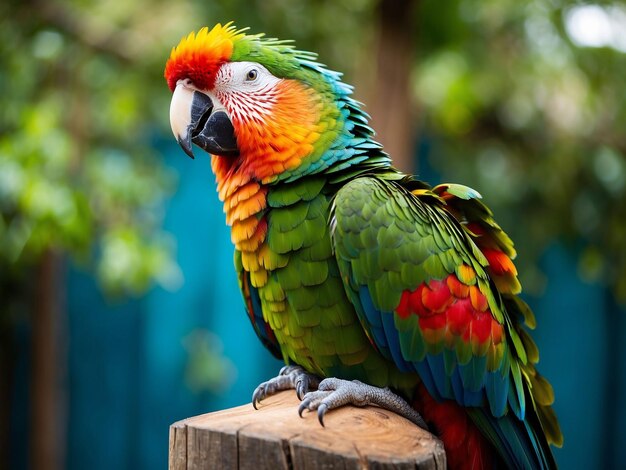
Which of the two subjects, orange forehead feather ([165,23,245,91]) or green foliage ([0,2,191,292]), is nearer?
orange forehead feather ([165,23,245,91])

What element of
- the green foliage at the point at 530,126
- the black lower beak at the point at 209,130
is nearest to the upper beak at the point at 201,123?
the black lower beak at the point at 209,130

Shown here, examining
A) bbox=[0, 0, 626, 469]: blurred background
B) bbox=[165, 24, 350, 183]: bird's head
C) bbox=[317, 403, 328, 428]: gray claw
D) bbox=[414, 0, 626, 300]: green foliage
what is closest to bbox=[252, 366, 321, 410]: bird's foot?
bbox=[317, 403, 328, 428]: gray claw

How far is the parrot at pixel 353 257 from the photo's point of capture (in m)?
1.52

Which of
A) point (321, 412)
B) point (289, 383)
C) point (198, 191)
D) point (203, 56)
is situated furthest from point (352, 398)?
point (198, 191)

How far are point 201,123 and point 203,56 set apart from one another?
0.17m

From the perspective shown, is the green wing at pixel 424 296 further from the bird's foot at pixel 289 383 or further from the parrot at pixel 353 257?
the bird's foot at pixel 289 383

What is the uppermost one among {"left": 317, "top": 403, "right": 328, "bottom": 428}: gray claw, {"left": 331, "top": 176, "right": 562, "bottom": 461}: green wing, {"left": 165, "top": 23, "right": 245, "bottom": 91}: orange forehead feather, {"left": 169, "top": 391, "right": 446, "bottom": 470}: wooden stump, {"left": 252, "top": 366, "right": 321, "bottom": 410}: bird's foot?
{"left": 165, "top": 23, "right": 245, "bottom": 91}: orange forehead feather

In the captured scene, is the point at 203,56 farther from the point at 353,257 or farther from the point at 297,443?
the point at 297,443

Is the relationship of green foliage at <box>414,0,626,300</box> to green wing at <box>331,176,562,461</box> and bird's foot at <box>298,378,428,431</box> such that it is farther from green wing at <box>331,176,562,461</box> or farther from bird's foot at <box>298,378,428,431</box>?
bird's foot at <box>298,378,428,431</box>

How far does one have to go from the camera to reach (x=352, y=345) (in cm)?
158

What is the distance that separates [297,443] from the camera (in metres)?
1.19

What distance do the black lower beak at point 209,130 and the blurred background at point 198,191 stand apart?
1.43 metres

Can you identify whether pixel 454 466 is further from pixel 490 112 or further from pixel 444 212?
pixel 490 112

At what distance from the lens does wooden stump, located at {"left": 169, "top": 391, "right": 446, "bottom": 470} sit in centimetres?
117
